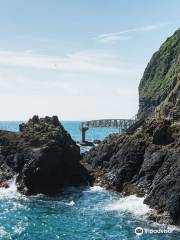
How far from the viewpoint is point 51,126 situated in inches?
3851

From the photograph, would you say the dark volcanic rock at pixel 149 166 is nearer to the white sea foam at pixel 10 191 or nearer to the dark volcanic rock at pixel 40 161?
the dark volcanic rock at pixel 40 161

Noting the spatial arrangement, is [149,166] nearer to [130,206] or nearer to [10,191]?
[130,206]

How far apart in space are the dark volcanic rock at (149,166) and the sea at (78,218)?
245 cm

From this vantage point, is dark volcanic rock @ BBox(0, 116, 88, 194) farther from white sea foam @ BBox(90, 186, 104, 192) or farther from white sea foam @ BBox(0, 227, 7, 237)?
white sea foam @ BBox(0, 227, 7, 237)

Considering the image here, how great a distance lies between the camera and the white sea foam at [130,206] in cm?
5997

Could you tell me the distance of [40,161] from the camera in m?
77.1

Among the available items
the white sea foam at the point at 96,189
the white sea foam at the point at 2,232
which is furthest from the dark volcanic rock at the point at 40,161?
the white sea foam at the point at 2,232

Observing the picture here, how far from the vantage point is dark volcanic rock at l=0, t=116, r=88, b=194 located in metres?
75.4

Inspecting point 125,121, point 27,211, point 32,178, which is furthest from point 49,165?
point 125,121

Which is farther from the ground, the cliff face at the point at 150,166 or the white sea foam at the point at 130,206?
the cliff face at the point at 150,166

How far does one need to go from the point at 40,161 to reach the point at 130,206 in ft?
67.3

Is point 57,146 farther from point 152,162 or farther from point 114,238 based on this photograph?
point 114,238

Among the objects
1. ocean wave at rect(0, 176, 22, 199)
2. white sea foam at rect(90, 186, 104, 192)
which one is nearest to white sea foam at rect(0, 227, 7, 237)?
ocean wave at rect(0, 176, 22, 199)

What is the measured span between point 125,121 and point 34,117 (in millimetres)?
89611
